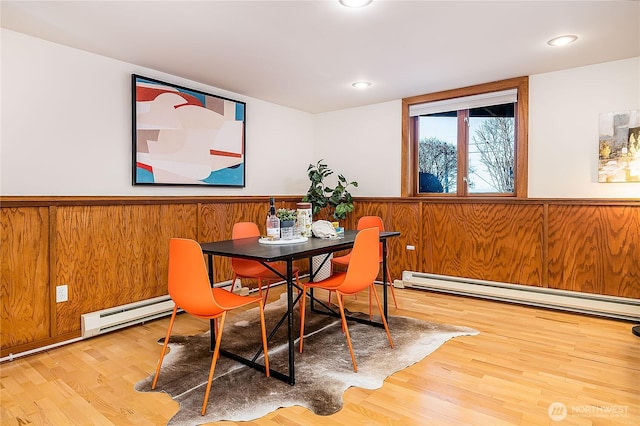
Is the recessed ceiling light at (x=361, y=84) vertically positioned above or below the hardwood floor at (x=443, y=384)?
above

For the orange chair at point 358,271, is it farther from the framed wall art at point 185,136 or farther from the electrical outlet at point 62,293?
the framed wall art at point 185,136

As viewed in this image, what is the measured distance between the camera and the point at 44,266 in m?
2.91

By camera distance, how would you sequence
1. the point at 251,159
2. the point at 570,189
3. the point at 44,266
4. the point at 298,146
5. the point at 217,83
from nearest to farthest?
the point at 44,266 → the point at 570,189 → the point at 217,83 → the point at 251,159 → the point at 298,146

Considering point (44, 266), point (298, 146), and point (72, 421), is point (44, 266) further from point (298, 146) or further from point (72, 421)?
point (298, 146)

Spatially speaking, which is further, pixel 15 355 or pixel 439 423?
pixel 15 355

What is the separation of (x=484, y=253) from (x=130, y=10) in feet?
13.0

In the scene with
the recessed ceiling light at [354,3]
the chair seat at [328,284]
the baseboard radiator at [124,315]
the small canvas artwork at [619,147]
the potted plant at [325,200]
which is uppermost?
the recessed ceiling light at [354,3]

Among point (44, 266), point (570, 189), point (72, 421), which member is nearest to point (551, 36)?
point (570, 189)

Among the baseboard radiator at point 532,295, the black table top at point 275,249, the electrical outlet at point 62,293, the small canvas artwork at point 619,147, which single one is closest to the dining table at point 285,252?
the black table top at point 275,249

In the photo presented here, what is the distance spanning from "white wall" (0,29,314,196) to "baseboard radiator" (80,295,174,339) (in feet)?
3.32

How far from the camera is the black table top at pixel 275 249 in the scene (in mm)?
2252

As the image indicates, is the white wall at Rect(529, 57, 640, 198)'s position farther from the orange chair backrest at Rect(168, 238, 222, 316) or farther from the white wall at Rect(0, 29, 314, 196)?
the white wall at Rect(0, 29, 314, 196)

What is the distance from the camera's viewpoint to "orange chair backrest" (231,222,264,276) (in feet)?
10.6

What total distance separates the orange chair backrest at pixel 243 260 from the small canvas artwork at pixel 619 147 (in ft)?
10.9
